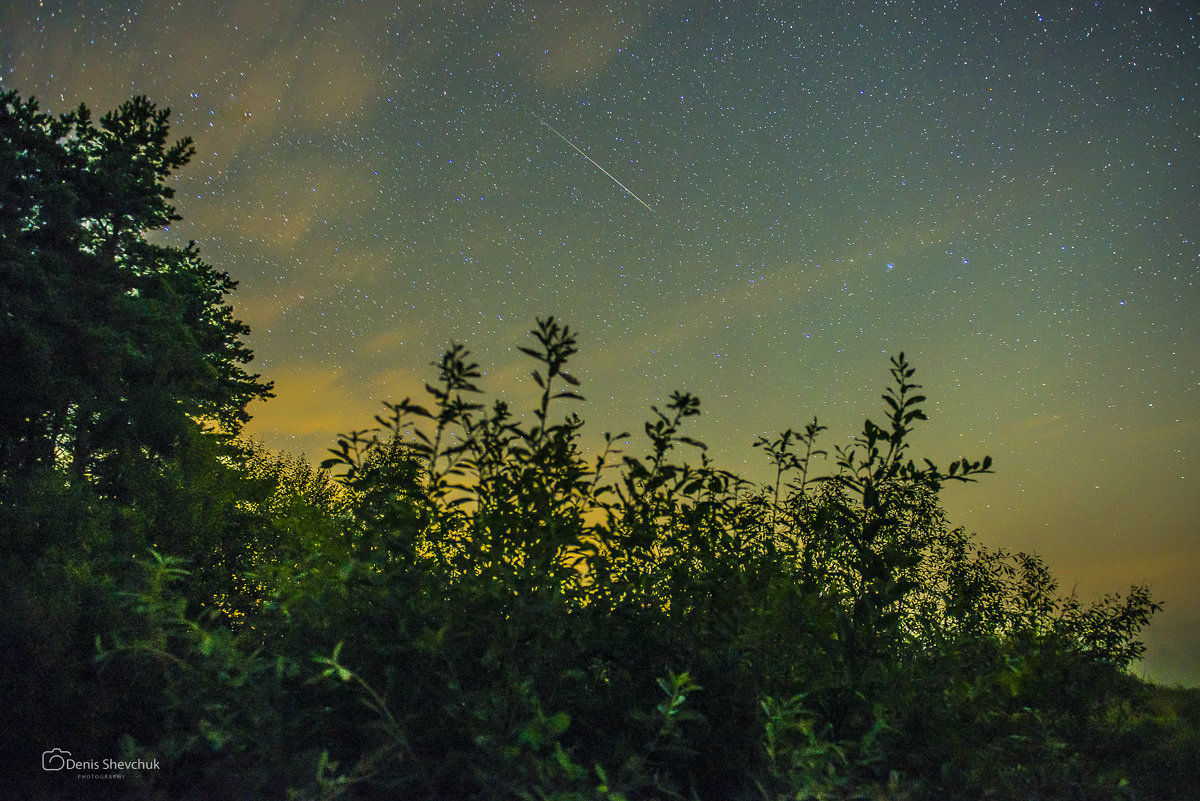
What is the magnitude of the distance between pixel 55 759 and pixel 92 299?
15452 mm

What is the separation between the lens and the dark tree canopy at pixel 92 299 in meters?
15.3

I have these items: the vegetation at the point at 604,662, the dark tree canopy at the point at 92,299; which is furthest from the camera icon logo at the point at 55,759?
the dark tree canopy at the point at 92,299

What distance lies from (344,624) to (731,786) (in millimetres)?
1832

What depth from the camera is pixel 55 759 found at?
3.99m

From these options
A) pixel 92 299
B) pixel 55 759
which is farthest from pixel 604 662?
pixel 92 299

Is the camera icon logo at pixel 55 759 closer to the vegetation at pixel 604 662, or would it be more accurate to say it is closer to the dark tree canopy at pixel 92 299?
the vegetation at pixel 604 662

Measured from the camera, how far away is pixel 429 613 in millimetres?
3141

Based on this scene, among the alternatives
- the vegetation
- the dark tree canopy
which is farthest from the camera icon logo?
the dark tree canopy

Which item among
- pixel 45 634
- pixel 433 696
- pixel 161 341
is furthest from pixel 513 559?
pixel 161 341

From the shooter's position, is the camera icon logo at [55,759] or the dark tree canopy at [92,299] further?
the dark tree canopy at [92,299]

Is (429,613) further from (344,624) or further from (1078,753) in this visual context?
(1078,753)

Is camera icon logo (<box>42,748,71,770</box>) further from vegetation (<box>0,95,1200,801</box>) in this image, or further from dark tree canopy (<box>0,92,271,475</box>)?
dark tree canopy (<box>0,92,271,475</box>)

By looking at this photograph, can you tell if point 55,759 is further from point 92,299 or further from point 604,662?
point 92,299

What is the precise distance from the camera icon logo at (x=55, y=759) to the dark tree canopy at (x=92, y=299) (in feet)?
44.1
